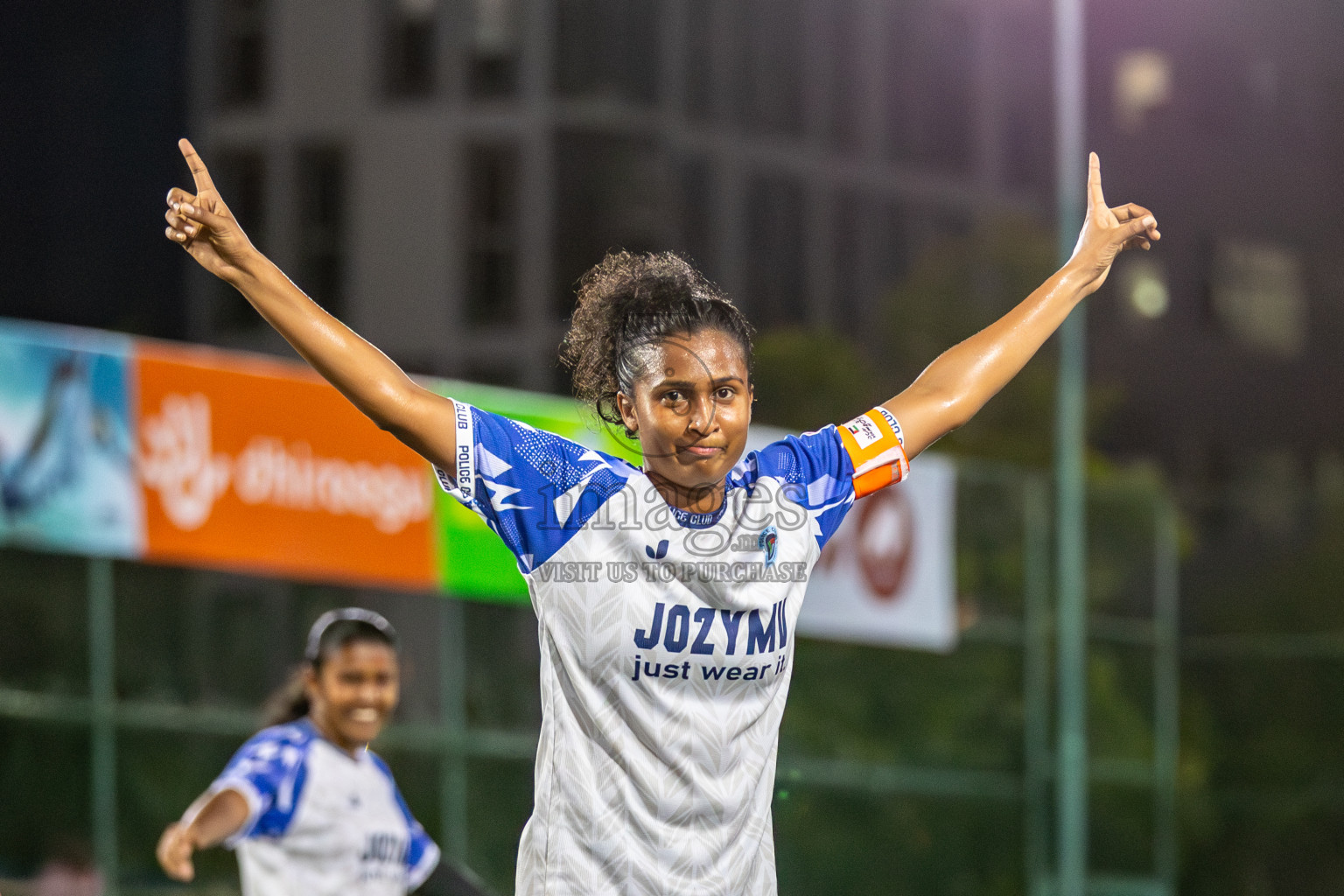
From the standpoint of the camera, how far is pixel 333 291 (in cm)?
2108

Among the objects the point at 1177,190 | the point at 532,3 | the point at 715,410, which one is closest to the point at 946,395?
the point at 715,410

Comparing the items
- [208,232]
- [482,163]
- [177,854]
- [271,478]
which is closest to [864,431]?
[208,232]

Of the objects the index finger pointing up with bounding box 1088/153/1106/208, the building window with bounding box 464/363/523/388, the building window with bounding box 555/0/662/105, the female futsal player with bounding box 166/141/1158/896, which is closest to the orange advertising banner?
the index finger pointing up with bounding box 1088/153/1106/208

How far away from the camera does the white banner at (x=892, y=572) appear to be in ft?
40.7

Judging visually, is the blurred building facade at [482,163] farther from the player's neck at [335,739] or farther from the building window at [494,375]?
the player's neck at [335,739]

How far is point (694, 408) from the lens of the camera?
315 cm

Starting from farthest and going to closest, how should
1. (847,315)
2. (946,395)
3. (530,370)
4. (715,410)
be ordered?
1. (847,315)
2. (530,370)
3. (946,395)
4. (715,410)

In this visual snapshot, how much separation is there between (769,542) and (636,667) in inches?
11.9

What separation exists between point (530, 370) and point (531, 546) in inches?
684

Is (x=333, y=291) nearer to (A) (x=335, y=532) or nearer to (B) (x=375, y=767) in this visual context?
(A) (x=335, y=532)

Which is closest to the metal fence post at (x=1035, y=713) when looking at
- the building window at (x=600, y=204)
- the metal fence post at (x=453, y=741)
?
the metal fence post at (x=453, y=741)

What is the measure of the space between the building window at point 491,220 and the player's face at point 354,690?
15.5 metres

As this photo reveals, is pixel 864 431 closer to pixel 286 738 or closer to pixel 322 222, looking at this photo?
pixel 286 738

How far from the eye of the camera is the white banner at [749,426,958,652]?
40.7ft
